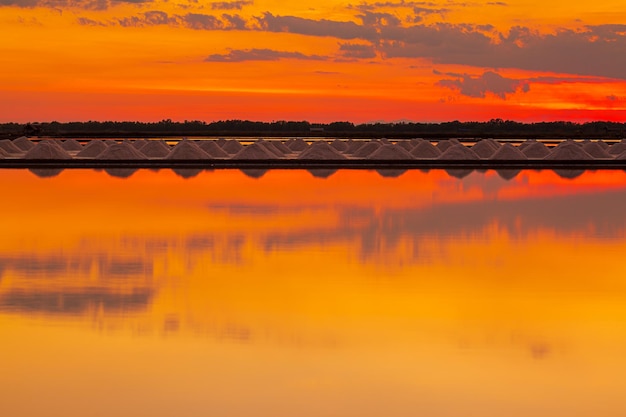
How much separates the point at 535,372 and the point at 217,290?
3.63m

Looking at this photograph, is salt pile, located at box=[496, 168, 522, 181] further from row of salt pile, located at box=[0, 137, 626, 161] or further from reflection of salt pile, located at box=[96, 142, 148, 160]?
reflection of salt pile, located at box=[96, 142, 148, 160]

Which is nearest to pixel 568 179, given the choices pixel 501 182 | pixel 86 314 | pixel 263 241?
pixel 501 182

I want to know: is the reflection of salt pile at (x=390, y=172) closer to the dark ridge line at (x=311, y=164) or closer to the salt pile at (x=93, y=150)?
the dark ridge line at (x=311, y=164)

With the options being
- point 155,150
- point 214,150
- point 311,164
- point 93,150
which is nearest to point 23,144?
point 93,150

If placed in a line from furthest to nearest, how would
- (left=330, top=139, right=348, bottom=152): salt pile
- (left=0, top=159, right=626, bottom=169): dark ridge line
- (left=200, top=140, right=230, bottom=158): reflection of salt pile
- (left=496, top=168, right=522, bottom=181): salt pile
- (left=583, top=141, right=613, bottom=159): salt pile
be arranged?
(left=330, top=139, right=348, bottom=152): salt pile → (left=200, top=140, right=230, bottom=158): reflection of salt pile → (left=583, top=141, right=613, bottom=159): salt pile → (left=0, top=159, right=626, bottom=169): dark ridge line → (left=496, top=168, right=522, bottom=181): salt pile

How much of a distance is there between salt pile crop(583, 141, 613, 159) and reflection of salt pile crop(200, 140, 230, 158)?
12295 millimetres

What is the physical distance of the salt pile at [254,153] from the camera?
30.8 m

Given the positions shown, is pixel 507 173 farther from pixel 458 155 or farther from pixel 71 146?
pixel 71 146

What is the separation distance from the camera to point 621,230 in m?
13.4

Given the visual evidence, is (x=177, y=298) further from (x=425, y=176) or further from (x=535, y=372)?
(x=425, y=176)

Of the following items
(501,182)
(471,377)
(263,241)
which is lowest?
(471,377)

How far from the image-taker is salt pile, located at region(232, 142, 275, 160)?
101 feet

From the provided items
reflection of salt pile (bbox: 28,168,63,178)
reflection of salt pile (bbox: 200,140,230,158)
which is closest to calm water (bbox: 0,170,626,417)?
reflection of salt pile (bbox: 28,168,63,178)

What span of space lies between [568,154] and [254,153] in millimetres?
10169
